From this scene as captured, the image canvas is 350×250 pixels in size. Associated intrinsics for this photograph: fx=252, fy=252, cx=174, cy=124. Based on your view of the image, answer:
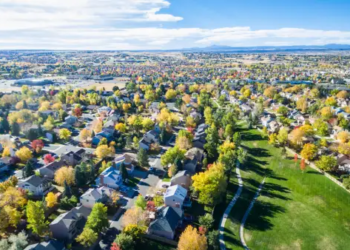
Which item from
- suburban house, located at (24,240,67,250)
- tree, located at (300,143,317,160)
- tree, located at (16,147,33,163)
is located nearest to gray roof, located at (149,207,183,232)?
suburban house, located at (24,240,67,250)

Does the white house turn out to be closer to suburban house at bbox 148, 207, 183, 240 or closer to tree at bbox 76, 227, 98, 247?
suburban house at bbox 148, 207, 183, 240

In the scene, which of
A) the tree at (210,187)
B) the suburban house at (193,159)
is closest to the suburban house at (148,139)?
the suburban house at (193,159)

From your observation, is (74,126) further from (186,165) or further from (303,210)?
(303,210)

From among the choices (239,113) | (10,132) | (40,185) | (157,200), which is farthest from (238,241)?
(10,132)

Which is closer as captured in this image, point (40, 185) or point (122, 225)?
point (122, 225)

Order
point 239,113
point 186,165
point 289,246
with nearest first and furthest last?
1. point 289,246
2. point 186,165
3. point 239,113

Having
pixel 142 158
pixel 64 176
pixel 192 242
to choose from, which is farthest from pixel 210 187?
pixel 64 176
